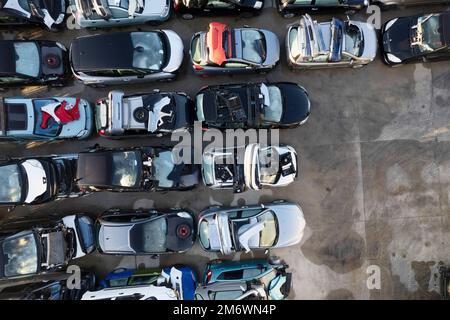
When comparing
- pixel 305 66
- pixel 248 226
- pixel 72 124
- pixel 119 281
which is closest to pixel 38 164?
pixel 72 124

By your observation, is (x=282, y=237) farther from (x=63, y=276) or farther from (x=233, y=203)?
(x=63, y=276)

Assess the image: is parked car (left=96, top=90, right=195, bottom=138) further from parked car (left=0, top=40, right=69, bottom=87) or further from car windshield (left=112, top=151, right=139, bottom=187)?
parked car (left=0, top=40, right=69, bottom=87)

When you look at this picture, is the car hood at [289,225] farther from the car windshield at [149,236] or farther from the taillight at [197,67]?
the taillight at [197,67]

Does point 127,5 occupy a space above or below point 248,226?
above

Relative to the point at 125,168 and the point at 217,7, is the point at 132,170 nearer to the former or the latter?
the point at 125,168

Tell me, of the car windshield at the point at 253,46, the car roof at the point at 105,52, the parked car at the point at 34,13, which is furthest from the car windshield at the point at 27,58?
the car windshield at the point at 253,46

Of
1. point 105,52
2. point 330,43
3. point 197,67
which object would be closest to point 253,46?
point 197,67
